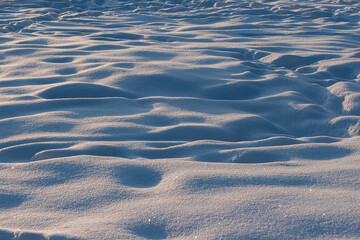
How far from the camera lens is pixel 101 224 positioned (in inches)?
48.4

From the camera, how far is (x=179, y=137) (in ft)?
6.38

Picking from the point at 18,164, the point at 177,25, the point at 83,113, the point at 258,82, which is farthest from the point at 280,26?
the point at 18,164

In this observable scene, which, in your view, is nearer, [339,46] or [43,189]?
[43,189]

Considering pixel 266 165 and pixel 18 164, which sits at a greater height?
pixel 18 164

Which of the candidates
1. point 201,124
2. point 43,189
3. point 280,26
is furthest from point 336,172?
point 280,26

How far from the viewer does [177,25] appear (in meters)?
4.93

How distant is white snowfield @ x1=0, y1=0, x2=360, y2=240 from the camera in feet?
4.14

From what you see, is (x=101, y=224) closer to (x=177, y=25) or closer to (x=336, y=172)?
(x=336, y=172)

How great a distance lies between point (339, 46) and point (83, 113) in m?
2.54

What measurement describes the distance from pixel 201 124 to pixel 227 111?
25 cm

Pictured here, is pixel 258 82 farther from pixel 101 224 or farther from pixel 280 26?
pixel 280 26

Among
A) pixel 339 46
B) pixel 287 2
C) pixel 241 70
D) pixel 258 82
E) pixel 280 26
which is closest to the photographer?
pixel 258 82

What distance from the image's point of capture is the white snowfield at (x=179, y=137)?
1263mm

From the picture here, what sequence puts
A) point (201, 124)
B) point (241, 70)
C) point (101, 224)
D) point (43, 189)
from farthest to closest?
point (241, 70), point (201, 124), point (43, 189), point (101, 224)
